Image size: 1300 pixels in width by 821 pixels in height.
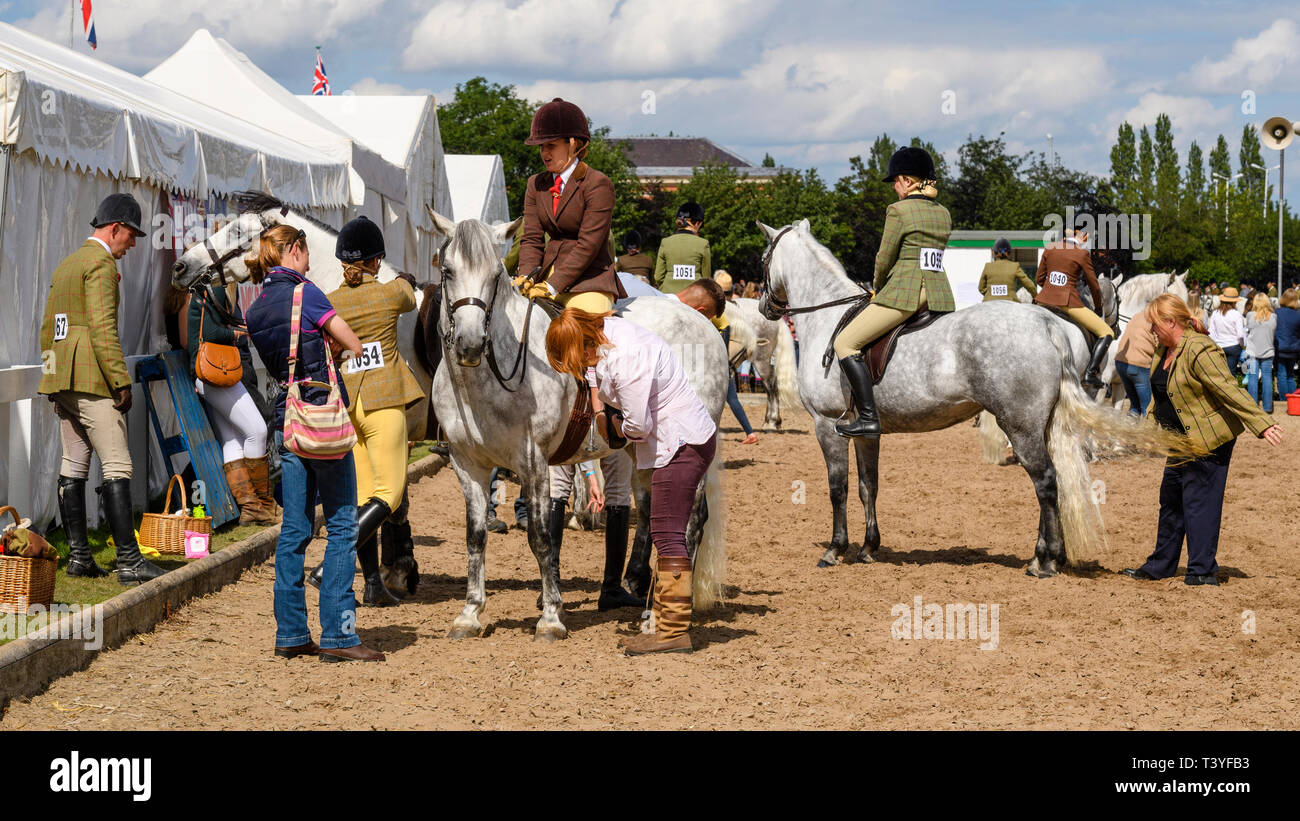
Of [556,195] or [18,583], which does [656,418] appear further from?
[18,583]

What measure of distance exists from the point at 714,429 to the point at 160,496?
562 cm

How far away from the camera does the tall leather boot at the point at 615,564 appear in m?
8.09

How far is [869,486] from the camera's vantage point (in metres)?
10.3

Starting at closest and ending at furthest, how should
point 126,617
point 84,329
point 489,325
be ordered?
point 489,325 < point 126,617 < point 84,329

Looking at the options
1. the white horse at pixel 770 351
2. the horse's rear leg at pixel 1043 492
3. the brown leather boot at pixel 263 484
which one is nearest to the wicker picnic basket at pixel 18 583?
the brown leather boot at pixel 263 484

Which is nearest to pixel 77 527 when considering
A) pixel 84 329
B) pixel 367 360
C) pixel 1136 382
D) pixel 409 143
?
pixel 84 329

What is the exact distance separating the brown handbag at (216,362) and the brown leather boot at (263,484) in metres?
0.71

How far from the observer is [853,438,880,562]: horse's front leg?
33.1 feet

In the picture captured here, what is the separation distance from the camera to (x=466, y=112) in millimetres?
75375

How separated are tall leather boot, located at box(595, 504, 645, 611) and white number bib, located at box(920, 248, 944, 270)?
3149mm

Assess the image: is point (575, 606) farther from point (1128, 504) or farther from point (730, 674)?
point (1128, 504)

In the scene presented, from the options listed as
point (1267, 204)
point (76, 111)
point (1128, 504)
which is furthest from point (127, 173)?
point (1267, 204)

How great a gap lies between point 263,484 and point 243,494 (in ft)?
0.92

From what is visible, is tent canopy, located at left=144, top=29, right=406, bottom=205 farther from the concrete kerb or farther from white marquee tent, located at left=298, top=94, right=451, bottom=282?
the concrete kerb
